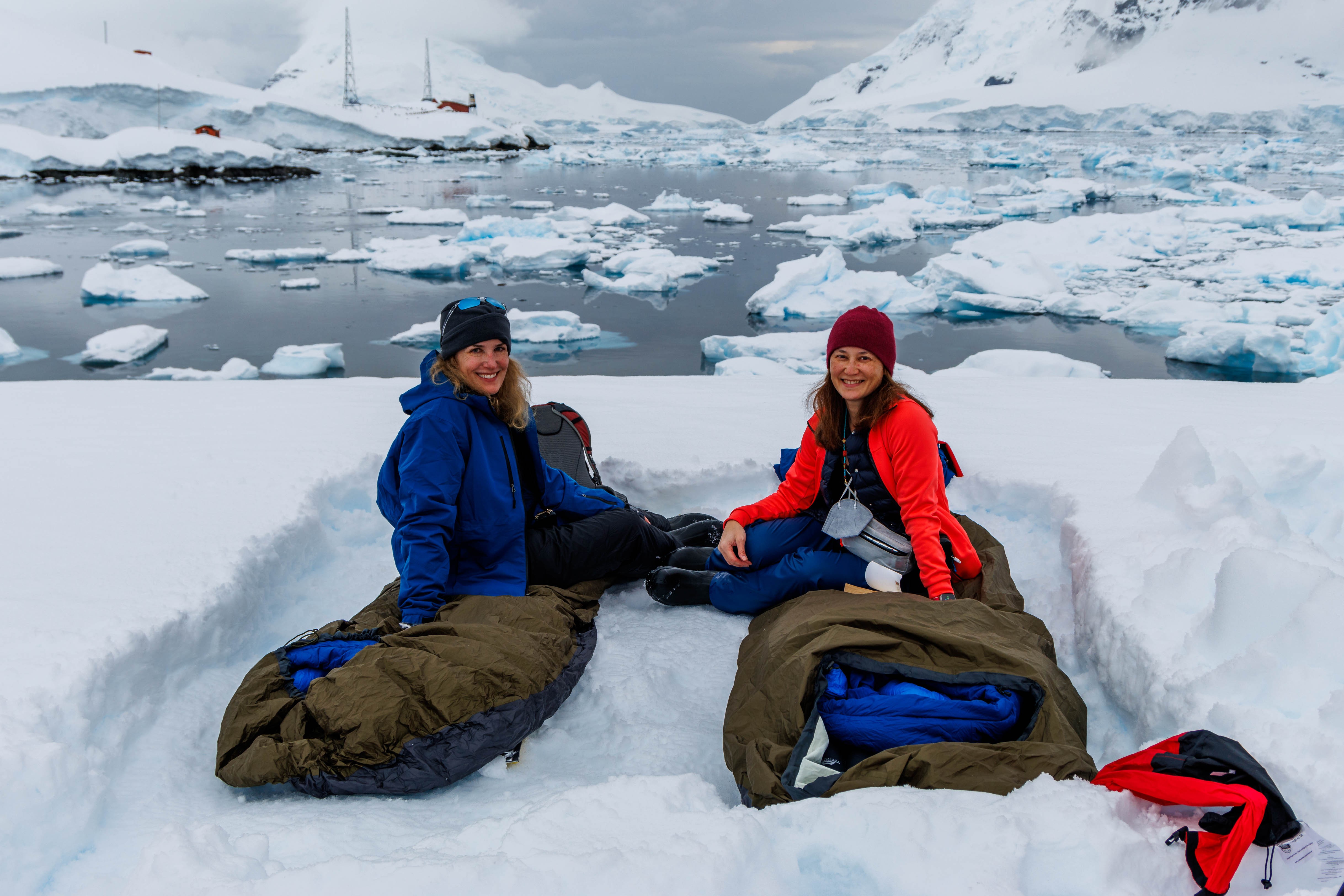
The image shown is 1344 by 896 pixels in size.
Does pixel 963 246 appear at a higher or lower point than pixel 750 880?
higher

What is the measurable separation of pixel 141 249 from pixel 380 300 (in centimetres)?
448

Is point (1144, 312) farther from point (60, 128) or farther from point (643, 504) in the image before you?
point (60, 128)

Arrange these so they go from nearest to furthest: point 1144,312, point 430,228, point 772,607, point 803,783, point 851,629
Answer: point 803,783
point 851,629
point 772,607
point 1144,312
point 430,228

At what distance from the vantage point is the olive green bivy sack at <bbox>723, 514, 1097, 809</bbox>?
1.32 meters

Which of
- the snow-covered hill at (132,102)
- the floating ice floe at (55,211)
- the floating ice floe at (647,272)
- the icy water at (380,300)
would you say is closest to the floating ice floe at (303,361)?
the icy water at (380,300)

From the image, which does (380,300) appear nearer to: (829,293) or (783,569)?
(829,293)

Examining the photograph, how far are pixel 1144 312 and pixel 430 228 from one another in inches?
435

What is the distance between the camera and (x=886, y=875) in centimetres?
115

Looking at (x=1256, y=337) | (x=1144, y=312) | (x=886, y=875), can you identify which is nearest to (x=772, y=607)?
(x=886, y=875)

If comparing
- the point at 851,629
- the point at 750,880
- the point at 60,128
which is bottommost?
the point at 750,880

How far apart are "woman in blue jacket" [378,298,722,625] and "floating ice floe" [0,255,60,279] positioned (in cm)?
1061

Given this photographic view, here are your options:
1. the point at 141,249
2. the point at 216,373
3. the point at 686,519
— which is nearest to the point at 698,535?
the point at 686,519

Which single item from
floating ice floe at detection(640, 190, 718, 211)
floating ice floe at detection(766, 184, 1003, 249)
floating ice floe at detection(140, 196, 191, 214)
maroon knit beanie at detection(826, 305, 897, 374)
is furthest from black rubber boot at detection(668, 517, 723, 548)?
floating ice floe at detection(140, 196, 191, 214)

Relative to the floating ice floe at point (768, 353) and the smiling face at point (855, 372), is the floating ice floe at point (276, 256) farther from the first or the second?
the smiling face at point (855, 372)
